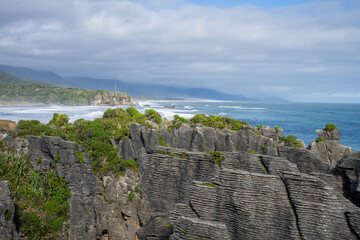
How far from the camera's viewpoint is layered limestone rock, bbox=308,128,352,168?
2238cm

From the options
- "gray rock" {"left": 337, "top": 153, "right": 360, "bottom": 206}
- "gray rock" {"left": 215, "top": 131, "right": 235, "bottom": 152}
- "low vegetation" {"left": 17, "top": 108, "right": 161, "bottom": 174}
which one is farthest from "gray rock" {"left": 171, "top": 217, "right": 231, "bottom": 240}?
"gray rock" {"left": 215, "top": 131, "right": 235, "bottom": 152}

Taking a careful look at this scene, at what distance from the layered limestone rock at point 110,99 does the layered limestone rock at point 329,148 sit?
5646 inches

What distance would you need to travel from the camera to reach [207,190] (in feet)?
37.6

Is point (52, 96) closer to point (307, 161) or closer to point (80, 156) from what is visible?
point (80, 156)

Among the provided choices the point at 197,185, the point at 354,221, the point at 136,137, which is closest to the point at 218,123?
the point at 136,137

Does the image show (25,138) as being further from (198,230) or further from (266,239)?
(266,239)

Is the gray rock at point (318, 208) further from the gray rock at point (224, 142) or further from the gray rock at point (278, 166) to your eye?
the gray rock at point (224, 142)

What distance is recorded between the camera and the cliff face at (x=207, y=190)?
988 cm

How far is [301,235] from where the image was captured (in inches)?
394

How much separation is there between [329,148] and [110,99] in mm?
149493

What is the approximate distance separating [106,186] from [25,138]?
27.5ft

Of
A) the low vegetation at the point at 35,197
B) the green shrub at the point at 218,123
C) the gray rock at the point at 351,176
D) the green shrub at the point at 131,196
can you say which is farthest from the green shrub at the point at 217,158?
the low vegetation at the point at 35,197

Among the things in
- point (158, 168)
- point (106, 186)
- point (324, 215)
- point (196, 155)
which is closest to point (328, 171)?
point (324, 215)

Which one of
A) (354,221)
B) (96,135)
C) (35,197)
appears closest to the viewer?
(354,221)
